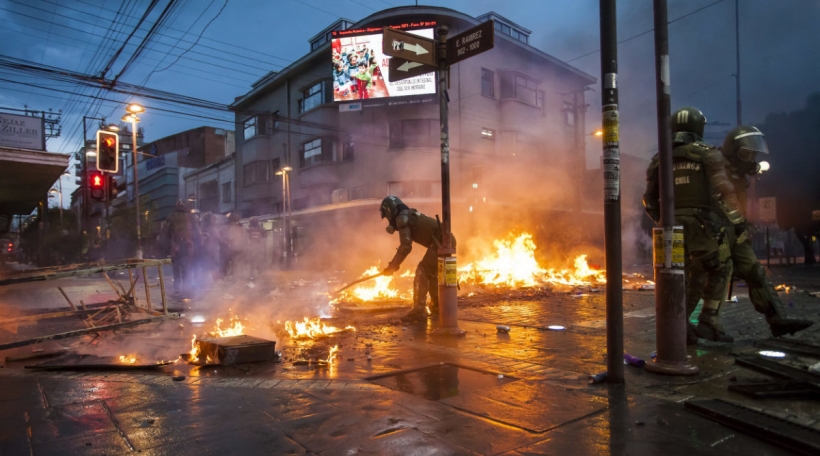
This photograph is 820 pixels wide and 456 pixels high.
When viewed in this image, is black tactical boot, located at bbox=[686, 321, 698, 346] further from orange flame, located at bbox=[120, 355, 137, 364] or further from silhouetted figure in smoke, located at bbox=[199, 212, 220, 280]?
silhouetted figure in smoke, located at bbox=[199, 212, 220, 280]

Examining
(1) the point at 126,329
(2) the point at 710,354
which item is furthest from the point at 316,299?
(2) the point at 710,354

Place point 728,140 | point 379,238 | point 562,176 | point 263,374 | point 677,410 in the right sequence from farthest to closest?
1. point 562,176
2. point 379,238
3. point 728,140
4. point 263,374
5. point 677,410

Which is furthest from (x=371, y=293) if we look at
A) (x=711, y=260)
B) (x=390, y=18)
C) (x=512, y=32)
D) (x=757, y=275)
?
(x=512, y=32)

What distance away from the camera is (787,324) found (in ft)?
15.7

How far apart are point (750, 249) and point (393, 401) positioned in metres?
4.17

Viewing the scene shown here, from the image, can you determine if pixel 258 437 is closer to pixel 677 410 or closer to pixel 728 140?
pixel 677 410

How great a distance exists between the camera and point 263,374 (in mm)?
4469

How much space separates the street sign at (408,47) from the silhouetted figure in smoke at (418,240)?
2.20m

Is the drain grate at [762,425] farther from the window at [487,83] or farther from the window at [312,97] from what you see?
the window at [312,97]

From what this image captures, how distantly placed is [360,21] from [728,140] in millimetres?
23693

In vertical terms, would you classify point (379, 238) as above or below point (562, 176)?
below

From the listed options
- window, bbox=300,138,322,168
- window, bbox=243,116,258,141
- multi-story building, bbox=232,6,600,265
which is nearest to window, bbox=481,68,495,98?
multi-story building, bbox=232,6,600,265

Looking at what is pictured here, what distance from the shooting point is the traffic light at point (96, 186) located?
1336 centimetres

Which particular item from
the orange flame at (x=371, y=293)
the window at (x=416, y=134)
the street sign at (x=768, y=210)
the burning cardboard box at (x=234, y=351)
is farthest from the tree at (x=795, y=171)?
the burning cardboard box at (x=234, y=351)
